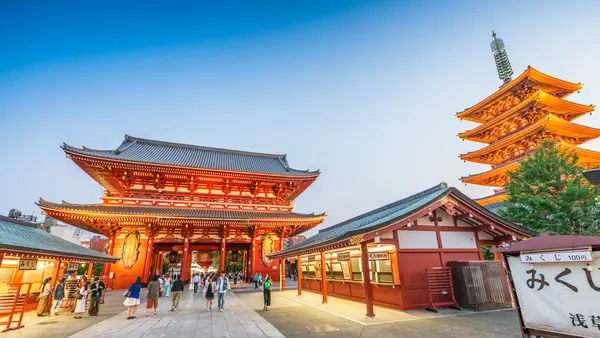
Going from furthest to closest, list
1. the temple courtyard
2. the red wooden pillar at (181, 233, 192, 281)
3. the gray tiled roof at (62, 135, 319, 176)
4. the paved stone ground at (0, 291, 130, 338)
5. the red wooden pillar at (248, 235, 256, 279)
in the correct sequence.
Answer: the gray tiled roof at (62, 135, 319, 176), the red wooden pillar at (248, 235, 256, 279), the red wooden pillar at (181, 233, 192, 281), the paved stone ground at (0, 291, 130, 338), the temple courtyard

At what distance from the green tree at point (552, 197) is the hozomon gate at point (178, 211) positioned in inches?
542

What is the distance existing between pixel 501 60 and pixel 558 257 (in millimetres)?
37288

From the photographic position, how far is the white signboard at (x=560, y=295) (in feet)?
15.2

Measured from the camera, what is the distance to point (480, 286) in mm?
9883

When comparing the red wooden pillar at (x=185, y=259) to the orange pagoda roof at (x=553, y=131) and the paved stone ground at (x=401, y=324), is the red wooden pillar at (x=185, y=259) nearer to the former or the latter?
the paved stone ground at (x=401, y=324)

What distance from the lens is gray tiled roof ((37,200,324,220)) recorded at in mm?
17750

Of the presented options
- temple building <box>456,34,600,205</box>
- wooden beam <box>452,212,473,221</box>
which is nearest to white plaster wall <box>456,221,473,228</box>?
wooden beam <box>452,212,473,221</box>

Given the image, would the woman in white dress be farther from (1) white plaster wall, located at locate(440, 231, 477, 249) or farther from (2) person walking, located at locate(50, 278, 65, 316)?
(1) white plaster wall, located at locate(440, 231, 477, 249)

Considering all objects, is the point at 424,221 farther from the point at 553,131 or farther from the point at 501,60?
the point at 501,60

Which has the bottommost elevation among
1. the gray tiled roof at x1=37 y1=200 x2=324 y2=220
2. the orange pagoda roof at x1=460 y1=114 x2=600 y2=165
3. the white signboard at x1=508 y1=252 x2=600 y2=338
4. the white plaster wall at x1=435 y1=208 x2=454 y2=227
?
the white signboard at x1=508 y1=252 x2=600 y2=338

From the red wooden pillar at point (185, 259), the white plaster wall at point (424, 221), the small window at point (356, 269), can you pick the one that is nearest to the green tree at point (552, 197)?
the white plaster wall at point (424, 221)

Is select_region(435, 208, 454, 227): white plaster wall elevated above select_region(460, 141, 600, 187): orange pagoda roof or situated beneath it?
situated beneath

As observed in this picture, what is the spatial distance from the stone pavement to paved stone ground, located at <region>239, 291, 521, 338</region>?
0.68 m

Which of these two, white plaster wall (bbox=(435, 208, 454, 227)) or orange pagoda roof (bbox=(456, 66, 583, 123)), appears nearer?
white plaster wall (bbox=(435, 208, 454, 227))
